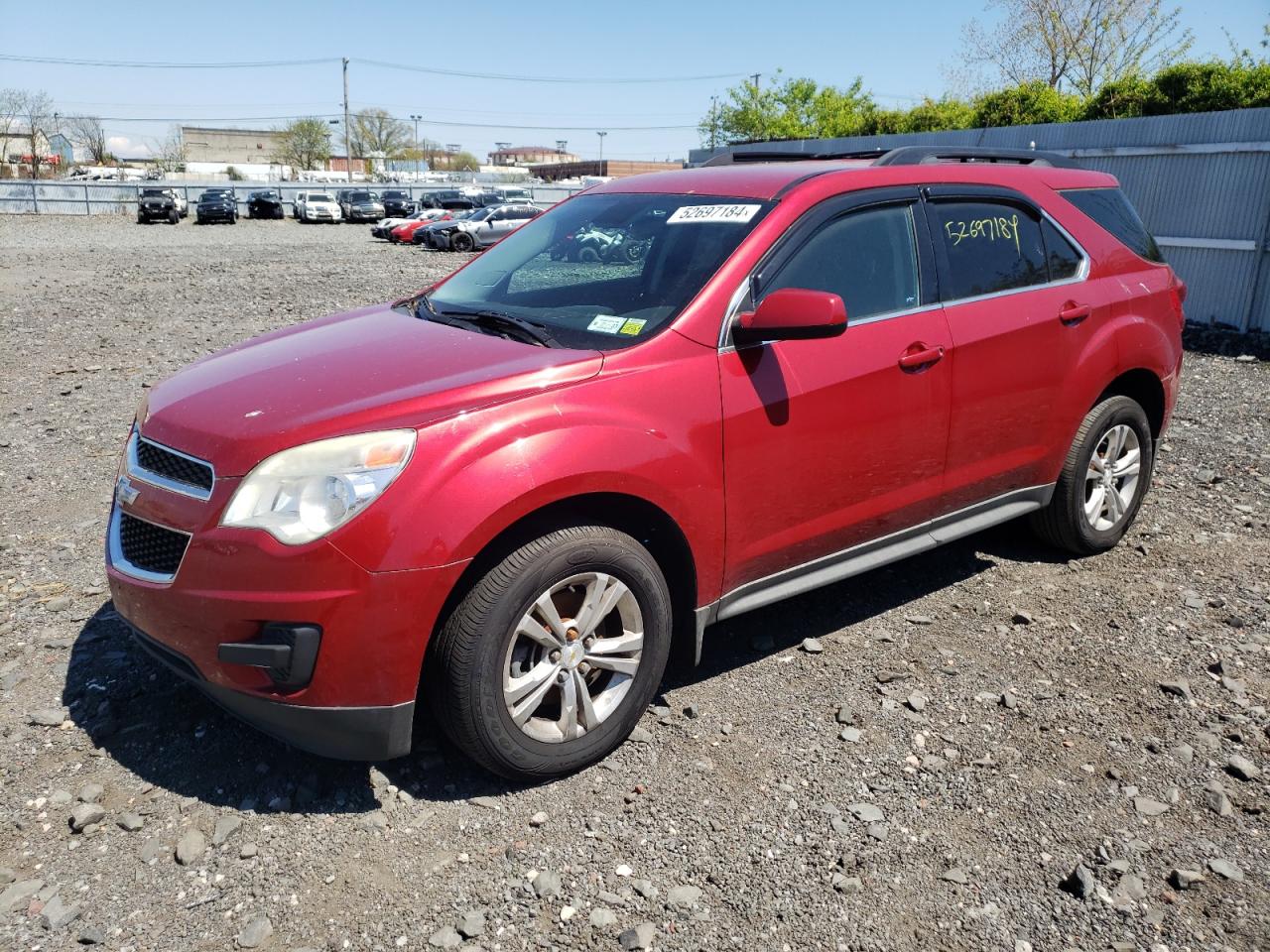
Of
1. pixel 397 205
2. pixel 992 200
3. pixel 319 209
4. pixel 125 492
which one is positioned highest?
pixel 397 205

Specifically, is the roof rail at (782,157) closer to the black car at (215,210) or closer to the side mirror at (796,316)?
the side mirror at (796,316)

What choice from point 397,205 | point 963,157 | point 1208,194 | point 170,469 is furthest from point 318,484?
point 397,205

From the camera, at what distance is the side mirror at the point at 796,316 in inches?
127

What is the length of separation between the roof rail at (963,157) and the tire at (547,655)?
220 centimetres

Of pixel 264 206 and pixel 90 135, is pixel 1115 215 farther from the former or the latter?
pixel 90 135

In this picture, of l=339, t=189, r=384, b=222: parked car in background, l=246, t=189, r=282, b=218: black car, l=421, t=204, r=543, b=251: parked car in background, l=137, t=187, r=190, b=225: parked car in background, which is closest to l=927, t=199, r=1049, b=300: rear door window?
l=421, t=204, r=543, b=251: parked car in background

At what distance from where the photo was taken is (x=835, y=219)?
379 centimetres

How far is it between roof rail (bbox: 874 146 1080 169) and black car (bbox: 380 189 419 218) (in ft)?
152

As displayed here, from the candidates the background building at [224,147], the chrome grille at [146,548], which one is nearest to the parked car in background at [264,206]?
the chrome grille at [146,548]

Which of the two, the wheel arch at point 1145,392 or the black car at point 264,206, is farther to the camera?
the black car at point 264,206

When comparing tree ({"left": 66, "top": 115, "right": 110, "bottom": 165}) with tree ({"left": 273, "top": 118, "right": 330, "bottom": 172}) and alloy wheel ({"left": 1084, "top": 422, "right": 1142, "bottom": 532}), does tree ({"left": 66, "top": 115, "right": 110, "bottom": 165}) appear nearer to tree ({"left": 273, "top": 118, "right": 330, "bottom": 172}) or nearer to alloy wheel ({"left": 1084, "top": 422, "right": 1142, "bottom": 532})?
tree ({"left": 273, "top": 118, "right": 330, "bottom": 172})

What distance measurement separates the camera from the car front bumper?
2.70 metres

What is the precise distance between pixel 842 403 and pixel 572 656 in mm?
1383

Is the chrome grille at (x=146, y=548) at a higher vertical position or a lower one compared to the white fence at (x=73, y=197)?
lower
